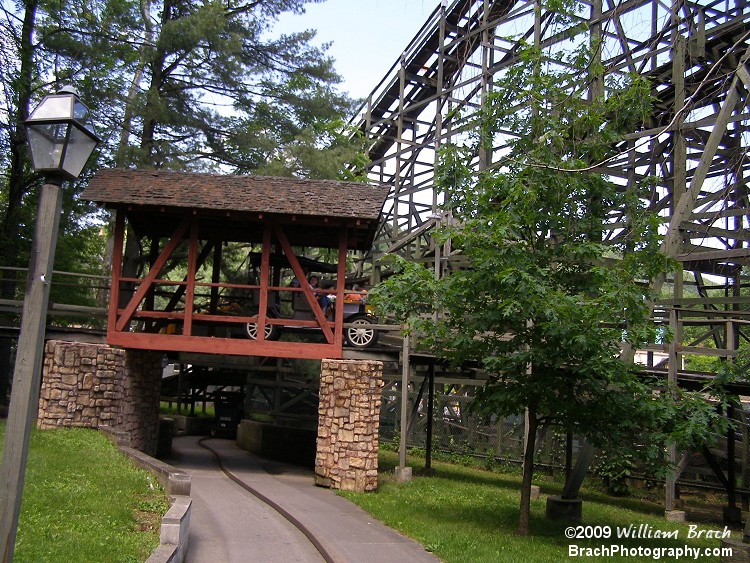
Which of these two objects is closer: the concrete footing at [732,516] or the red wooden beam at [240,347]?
the concrete footing at [732,516]

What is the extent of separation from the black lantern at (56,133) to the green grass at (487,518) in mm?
6058

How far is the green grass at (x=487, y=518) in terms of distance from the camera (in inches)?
356

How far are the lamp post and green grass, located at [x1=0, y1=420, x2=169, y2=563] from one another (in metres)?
1.91

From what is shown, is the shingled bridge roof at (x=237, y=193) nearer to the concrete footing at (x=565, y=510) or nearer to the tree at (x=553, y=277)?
the tree at (x=553, y=277)

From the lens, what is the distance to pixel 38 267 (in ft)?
15.1

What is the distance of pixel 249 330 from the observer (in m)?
14.9

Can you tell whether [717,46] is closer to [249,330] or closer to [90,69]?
[249,330]

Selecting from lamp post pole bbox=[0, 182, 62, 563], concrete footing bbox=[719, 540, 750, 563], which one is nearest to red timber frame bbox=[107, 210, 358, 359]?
concrete footing bbox=[719, 540, 750, 563]

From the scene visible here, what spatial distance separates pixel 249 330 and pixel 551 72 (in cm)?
784

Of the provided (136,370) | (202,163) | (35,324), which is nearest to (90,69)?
(202,163)

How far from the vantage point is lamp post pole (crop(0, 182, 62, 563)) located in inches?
175

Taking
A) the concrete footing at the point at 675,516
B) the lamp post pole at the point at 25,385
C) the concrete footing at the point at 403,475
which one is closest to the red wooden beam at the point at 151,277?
the concrete footing at the point at 403,475

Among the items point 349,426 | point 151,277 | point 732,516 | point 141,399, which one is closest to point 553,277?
point 349,426

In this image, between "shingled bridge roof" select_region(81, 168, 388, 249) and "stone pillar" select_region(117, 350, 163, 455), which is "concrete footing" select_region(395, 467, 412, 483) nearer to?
"shingled bridge roof" select_region(81, 168, 388, 249)
